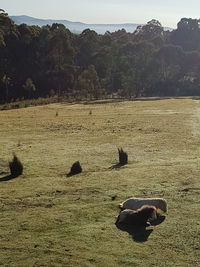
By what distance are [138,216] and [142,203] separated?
3.48ft

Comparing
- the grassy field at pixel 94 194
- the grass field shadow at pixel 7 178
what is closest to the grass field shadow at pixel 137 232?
the grassy field at pixel 94 194

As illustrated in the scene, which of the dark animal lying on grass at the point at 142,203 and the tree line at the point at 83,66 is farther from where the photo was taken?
the tree line at the point at 83,66

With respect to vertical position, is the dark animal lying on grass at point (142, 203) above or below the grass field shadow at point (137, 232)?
above

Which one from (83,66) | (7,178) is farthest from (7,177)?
(83,66)

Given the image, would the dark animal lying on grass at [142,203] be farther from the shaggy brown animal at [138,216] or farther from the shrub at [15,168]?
the shrub at [15,168]

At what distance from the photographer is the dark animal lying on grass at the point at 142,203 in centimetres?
1264

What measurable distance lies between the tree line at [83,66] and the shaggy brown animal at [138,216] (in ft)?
141

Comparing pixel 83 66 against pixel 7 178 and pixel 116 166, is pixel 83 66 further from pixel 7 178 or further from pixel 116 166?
pixel 7 178

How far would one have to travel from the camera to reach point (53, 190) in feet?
49.6

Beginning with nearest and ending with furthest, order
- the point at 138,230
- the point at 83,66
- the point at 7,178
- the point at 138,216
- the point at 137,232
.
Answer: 1. the point at 137,232
2. the point at 138,230
3. the point at 138,216
4. the point at 7,178
5. the point at 83,66

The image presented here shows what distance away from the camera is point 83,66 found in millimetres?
67875

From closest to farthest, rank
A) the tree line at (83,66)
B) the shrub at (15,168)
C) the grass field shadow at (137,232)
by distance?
the grass field shadow at (137,232) < the shrub at (15,168) < the tree line at (83,66)

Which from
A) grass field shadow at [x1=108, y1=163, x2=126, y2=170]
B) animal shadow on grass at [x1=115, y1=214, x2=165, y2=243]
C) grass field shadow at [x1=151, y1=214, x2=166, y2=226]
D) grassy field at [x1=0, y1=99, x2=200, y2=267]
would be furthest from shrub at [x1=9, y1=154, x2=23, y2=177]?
grass field shadow at [x1=151, y1=214, x2=166, y2=226]

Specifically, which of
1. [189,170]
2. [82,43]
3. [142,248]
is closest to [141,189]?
[189,170]
